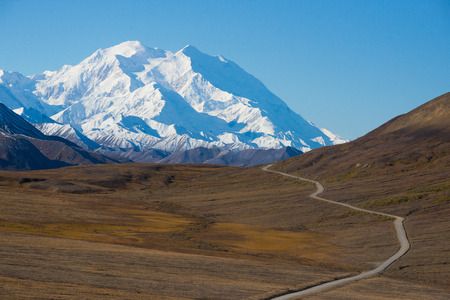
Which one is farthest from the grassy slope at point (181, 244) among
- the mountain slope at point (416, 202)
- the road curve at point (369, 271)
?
the mountain slope at point (416, 202)

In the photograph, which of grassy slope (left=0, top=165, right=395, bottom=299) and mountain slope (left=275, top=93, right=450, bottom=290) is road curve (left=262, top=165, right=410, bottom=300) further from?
grassy slope (left=0, top=165, right=395, bottom=299)

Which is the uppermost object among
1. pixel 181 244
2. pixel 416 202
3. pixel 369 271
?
pixel 416 202

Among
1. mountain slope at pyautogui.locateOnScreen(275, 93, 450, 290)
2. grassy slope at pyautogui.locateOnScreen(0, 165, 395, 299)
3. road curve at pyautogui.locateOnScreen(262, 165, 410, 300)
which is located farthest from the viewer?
mountain slope at pyautogui.locateOnScreen(275, 93, 450, 290)

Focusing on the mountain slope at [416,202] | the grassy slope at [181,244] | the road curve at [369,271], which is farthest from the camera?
the mountain slope at [416,202]

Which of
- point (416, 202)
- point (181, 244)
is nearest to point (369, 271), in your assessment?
point (181, 244)

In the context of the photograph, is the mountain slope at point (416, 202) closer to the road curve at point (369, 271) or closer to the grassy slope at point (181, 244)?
the road curve at point (369, 271)

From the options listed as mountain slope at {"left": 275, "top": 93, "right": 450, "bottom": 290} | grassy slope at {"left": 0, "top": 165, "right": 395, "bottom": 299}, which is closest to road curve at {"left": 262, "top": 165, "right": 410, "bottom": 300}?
mountain slope at {"left": 275, "top": 93, "right": 450, "bottom": 290}

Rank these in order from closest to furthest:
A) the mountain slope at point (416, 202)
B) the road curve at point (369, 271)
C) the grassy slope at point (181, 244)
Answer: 1. the grassy slope at point (181, 244)
2. the road curve at point (369, 271)
3. the mountain slope at point (416, 202)

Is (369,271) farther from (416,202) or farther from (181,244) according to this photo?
(416,202)

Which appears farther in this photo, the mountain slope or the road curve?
the mountain slope

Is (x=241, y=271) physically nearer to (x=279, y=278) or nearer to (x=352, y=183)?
(x=279, y=278)

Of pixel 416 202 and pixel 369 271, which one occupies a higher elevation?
pixel 416 202

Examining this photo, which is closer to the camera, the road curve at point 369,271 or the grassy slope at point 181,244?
the grassy slope at point 181,244

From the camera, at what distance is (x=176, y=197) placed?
194000mm
